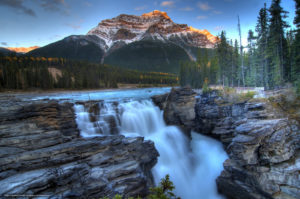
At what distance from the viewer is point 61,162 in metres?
9.59

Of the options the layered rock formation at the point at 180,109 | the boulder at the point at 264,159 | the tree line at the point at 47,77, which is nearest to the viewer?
the boulder at the point at 264,159

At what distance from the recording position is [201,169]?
17.0 m

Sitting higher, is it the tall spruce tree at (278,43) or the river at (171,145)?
the tall spruce tree at (278,43)

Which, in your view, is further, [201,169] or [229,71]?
[229,71]

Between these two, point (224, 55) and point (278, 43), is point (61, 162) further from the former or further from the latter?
point (224, 55)

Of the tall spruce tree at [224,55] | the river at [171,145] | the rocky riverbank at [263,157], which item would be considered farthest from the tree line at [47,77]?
the rocky riverbank at [263,157]

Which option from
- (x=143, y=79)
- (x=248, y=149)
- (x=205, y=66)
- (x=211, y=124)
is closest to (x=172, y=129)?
(x=211, y=124)

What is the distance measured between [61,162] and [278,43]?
111ft

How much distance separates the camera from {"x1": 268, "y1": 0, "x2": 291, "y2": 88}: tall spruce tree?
74.3ft

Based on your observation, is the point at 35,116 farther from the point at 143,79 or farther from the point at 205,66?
the point at 143,79

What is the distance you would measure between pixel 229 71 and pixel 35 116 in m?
44.9

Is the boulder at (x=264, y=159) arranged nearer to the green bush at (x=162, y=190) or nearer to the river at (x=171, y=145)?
the river at (x=171, y=145)

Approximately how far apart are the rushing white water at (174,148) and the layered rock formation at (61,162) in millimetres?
3424

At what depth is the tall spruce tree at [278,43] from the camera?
22.6m
